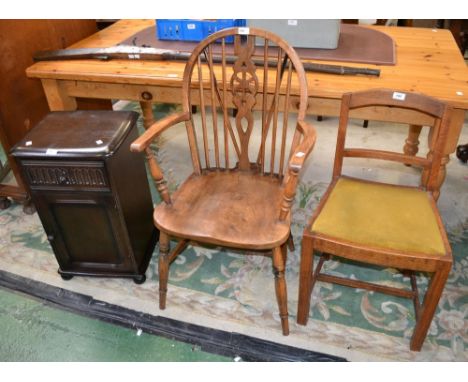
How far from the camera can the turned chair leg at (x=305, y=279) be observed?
52.4 inches

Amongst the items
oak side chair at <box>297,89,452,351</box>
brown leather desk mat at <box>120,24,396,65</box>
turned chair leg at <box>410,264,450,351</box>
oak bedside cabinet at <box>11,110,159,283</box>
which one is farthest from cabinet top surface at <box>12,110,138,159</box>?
turned chair leg at <box>410,264,450,351</box>

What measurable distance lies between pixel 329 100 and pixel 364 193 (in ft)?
1.30

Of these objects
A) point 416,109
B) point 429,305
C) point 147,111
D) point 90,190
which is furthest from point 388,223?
point 147,111

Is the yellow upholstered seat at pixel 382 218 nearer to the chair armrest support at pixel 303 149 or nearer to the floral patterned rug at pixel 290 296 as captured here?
the chair armrest support at pixel 303 149

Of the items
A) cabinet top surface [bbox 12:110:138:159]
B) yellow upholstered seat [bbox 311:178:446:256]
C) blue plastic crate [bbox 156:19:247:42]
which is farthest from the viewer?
blue plastic crate [bbox 156:19:247:42]

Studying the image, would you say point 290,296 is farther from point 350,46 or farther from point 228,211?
point 350,46

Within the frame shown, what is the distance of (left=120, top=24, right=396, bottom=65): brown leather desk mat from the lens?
174cm

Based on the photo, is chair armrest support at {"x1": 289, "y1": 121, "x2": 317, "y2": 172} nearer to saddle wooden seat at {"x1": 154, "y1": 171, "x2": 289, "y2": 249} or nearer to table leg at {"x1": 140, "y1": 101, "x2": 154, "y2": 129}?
saddle wooden seat at {"x1": 154, "y1": 171, "x2": 289, "y2": 249}

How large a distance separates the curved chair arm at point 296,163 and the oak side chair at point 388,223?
0.11 meters

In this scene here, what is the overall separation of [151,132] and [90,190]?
352mm

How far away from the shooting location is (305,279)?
56.0 inches

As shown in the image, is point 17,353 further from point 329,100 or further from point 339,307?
point 329,100
